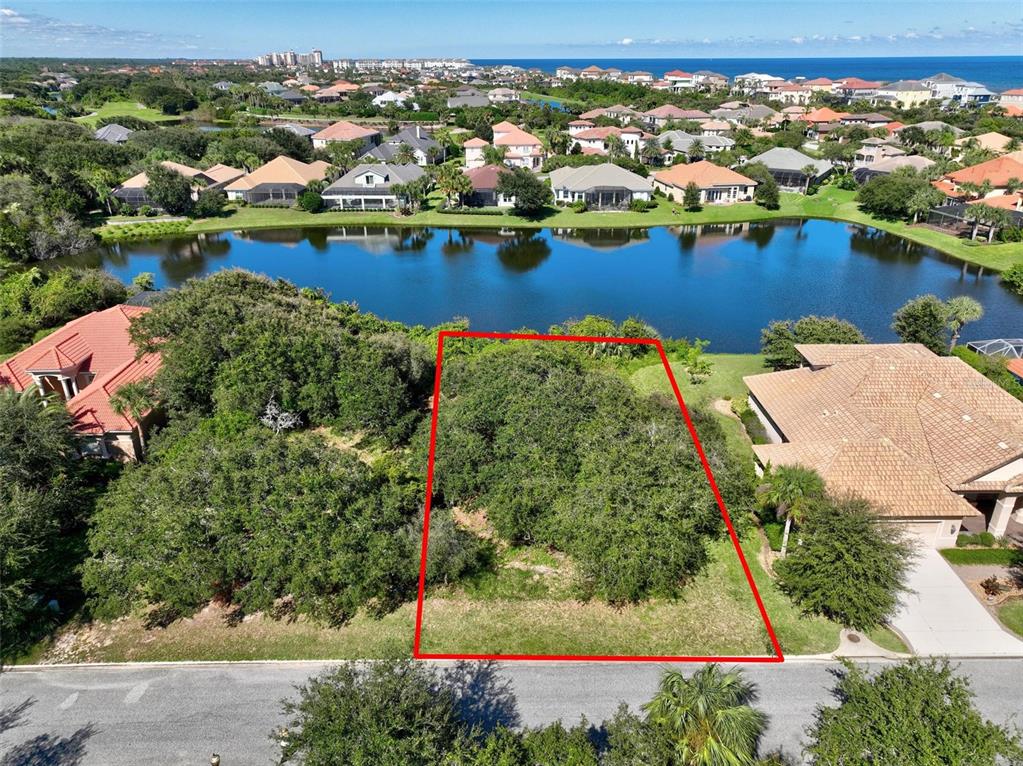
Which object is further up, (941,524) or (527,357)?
(527,357)

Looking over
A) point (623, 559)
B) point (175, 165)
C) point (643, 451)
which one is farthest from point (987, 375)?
point (175, 165)

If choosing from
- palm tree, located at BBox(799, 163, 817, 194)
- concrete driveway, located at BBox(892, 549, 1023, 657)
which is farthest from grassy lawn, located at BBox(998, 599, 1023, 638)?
palm tree, located at BBox(799, 163, 817, 194)

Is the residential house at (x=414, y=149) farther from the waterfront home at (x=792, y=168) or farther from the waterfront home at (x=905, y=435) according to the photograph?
the waterfront home at (x=905, y=435)

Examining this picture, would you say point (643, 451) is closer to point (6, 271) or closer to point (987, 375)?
point (987, 375)

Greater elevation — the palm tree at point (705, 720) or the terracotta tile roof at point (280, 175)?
the terracotta tile roof at point (280, 175)

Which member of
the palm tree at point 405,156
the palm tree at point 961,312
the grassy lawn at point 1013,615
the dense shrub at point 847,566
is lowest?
the grassy lawn at point 1013,615

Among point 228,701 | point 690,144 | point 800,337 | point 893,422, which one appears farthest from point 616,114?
point 228,701

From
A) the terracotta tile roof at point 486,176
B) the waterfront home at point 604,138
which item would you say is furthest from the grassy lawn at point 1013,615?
the waterfront home at point 604,138
